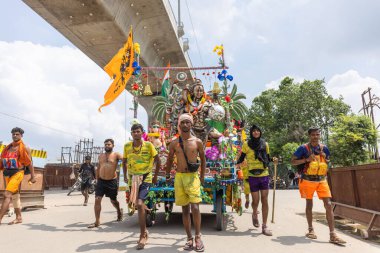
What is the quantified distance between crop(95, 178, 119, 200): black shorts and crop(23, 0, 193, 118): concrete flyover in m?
11.0

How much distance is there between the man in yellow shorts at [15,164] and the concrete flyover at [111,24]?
32.9ft

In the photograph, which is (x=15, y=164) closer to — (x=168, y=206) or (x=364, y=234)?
(x=168, y=206)

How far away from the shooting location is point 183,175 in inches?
177

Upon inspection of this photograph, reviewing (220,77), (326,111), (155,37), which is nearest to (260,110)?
(326,111)

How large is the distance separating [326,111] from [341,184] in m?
27.7

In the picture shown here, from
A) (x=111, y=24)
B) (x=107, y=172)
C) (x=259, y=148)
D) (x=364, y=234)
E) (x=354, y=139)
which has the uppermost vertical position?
(x=111, y=24)

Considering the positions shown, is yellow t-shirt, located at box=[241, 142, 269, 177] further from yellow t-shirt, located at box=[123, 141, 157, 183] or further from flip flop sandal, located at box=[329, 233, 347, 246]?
yellow t-shirt, located at box=[123, 141, 157, 183]

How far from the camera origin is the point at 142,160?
511cm

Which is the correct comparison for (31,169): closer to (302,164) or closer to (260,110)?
(302,164)

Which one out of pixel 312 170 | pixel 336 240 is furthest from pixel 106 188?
pixel 336 240

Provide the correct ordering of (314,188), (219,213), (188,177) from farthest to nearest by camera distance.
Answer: (219,213) < (314,188) < (188,177)

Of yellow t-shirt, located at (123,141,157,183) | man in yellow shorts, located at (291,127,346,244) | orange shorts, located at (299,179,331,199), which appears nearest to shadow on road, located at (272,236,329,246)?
man in yellow shorts, located at (291,127,346,244)

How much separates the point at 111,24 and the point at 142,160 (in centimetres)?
1363

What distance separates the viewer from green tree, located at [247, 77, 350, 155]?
3284 cm
